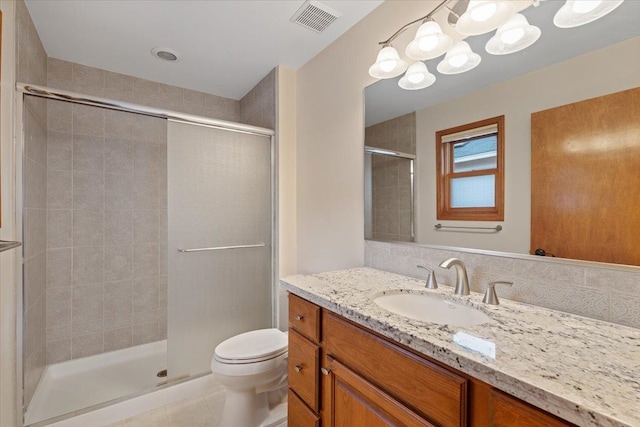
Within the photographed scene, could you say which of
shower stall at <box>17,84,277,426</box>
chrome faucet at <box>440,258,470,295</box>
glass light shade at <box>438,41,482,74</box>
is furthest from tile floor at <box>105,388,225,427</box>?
glass light shade at <box>438,41,482,74</box>

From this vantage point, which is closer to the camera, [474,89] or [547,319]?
[547,319]

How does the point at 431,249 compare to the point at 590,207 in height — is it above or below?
below

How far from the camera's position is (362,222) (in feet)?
5.65

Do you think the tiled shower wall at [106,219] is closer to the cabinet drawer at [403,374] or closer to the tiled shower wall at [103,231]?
the tiled shower wall at [103,231]

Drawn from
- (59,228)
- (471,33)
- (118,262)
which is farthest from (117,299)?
(471,33)

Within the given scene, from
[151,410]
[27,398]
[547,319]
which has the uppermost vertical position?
[547,319]

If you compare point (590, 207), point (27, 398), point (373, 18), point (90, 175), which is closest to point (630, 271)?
point (590, 207)

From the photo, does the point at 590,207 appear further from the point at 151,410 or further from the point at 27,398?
the point at 27,398

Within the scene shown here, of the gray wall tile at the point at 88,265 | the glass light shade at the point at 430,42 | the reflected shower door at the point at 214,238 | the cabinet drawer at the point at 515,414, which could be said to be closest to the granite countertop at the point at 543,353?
the cabinet drawer at the point at 515,414

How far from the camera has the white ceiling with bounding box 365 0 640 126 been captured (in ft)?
2.87

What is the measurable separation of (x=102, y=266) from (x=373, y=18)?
2679mm

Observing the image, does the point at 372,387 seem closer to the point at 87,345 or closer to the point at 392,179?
the point at 392,179

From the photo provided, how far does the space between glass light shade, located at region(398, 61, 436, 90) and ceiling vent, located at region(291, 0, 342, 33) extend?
0.62 meters

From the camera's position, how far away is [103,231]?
2344mm
